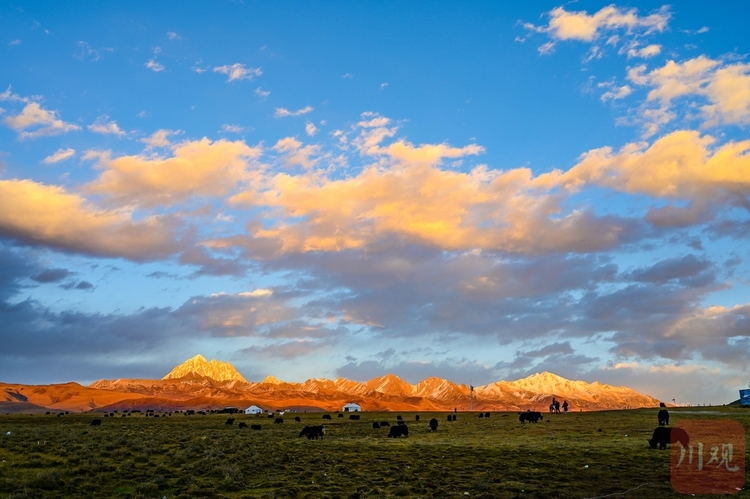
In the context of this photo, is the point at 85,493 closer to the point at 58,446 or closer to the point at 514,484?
the point at 58,446

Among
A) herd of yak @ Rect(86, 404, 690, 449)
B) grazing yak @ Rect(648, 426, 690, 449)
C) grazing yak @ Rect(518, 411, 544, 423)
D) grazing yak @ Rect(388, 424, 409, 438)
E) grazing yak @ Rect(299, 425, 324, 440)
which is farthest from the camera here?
grazing yak @ Rect(518, 411, 544, 423)

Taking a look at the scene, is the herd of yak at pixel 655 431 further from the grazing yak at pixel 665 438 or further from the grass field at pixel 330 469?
the grass field at pixel 330 469

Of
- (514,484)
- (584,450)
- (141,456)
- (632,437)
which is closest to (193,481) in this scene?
(141,456)

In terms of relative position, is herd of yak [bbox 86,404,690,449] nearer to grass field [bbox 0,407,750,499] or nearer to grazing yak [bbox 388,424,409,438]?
grazing yak [bbox 388,424,409,438]

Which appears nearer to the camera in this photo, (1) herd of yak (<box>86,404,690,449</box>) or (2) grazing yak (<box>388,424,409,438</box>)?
(1) herd of yak (<box>86,404,690,449</box>)

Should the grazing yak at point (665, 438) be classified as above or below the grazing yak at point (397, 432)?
above

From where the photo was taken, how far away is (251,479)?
27.1 meters

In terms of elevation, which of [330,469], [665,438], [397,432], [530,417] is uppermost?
[665,438]

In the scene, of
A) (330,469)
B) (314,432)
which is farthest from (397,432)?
(330,469)

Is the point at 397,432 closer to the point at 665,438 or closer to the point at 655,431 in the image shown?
the point at 655,431

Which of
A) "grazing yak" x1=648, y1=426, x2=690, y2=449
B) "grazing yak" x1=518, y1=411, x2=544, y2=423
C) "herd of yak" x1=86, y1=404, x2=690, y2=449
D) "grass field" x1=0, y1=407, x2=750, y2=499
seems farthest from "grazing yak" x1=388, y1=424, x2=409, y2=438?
"grazing yak" x1=518, y1=411, x2=544, y2=423

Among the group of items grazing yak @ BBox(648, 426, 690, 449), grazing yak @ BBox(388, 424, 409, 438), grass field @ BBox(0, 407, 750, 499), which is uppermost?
grazing yak @ BBox(648, 426, 690, 449)

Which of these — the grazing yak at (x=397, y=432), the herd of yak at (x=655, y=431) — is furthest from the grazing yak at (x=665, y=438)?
the grazing yak at (x=397, y=432)

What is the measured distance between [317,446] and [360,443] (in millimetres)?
3921
